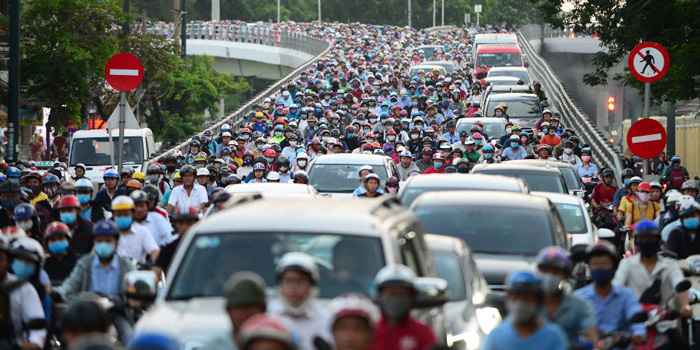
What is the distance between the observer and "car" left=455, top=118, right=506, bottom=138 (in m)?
29.8

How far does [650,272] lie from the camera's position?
10.1 meters

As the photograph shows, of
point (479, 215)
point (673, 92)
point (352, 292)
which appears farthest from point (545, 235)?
point (673, 92)

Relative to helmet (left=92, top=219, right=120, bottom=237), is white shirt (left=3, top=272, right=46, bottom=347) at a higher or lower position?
lower

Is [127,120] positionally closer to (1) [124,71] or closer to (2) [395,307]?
(1) [124,71]

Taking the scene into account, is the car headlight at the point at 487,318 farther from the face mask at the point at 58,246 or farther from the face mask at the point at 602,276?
the face mask at the point at 58,246

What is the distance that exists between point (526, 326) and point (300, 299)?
3.75 ft

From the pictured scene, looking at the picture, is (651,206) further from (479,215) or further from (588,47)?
(588,47)

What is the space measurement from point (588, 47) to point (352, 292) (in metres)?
78.3

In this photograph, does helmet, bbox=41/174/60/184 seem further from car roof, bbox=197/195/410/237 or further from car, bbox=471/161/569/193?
car roof, bbox=197/195/410/237

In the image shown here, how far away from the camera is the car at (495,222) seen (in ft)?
39.8

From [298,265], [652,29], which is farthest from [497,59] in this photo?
[298,265]

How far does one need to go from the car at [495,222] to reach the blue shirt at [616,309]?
10.2 feet

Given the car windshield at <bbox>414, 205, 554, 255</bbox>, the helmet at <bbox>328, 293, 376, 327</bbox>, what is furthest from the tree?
the helmet at <bbox>328, 293, 376, 327</bbox>

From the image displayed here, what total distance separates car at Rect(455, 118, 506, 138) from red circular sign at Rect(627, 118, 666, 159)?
11315mm
